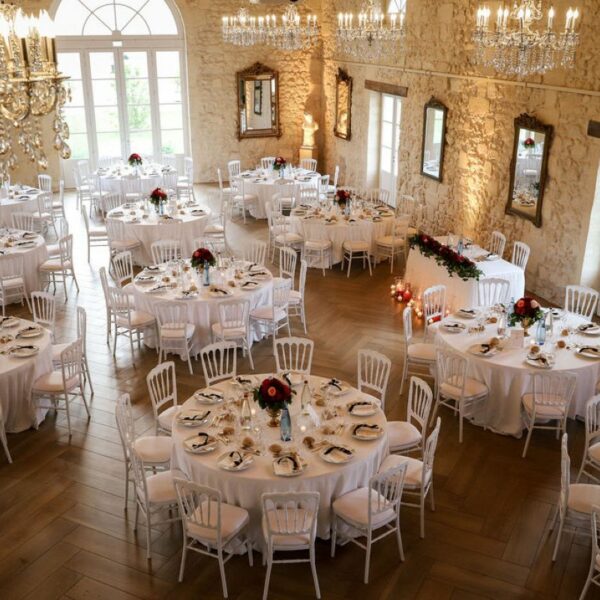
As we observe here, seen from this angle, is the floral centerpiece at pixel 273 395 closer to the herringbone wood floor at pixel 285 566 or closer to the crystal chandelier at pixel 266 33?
the herringbone wood floor at pixel 285 566

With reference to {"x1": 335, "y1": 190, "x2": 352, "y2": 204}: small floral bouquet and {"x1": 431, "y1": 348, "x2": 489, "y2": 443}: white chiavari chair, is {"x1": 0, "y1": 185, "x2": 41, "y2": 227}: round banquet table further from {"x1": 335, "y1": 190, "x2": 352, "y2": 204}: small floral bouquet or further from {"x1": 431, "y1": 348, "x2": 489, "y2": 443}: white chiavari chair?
{"x1": 431, "y1": 348, "x2": 489, "y2": 443}: white chiavari chair

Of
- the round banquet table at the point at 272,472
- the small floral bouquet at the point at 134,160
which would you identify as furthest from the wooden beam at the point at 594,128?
the small floral bouquet at the point at 134,160

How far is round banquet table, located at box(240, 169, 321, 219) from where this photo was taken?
46.2 feet

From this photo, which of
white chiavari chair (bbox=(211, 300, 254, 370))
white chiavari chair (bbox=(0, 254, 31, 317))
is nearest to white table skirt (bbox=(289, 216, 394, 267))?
white chiavari chair (bbox=(211, 300, 254, 370))

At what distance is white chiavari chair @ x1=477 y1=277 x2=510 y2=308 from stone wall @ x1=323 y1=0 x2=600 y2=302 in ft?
4.02

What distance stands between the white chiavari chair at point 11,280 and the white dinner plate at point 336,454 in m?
5.91

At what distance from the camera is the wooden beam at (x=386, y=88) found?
13547 mm

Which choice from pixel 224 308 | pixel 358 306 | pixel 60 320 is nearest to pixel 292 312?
pixel 358 306

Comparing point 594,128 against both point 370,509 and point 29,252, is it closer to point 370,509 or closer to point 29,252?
point 370,509

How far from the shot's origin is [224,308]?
8.41 metres

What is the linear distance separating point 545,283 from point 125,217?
671 cm

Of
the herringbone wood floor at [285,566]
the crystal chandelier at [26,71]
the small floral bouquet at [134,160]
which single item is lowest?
the herringbone wood floor at [285,566]

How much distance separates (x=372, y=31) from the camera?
12719 millimetres

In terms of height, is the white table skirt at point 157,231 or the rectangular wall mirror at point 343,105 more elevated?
the rectangular wall mirror at point 343,105
